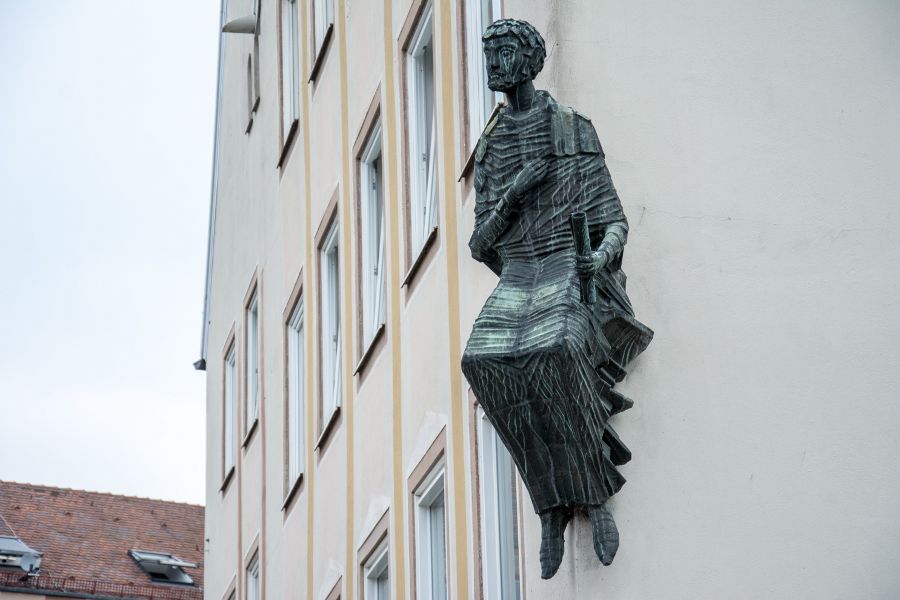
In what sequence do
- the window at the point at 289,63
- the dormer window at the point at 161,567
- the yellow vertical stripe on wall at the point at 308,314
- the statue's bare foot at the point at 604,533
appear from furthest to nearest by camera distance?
the dormer window at the point at 161,567 < the window at the point at 289,63 < the yellow vertical stripe on wall at the point at 308,314 < the statue's bare foot at the point at 604,533

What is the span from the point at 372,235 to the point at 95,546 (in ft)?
85.4

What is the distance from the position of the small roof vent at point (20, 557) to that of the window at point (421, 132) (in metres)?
25.5

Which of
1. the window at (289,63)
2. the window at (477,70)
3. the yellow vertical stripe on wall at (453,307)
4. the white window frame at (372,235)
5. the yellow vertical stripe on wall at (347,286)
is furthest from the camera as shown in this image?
the window at (289,63)

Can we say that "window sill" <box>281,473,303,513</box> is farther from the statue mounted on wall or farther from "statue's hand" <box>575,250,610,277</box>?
"statue's hand" <box>575,250,610,277</box>

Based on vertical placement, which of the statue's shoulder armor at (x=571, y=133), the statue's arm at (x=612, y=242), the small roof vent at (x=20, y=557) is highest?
the small roof vent at (x=20, y=557)

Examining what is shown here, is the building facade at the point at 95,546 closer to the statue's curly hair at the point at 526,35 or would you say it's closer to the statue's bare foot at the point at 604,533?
the statue's bare foot at the point at 604,533

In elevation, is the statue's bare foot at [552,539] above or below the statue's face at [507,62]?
below

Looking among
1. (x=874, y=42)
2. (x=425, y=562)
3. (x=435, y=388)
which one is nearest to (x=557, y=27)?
(x=874, y=42)

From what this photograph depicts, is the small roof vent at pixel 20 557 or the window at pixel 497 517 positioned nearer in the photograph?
Result: the window at pixel 497 517

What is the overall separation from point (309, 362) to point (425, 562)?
604cm

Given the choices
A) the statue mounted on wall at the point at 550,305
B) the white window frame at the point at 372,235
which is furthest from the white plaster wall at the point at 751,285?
the white window frame at the point at 372,235

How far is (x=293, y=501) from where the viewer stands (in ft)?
75.0

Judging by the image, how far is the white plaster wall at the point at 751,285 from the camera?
38.5 ft

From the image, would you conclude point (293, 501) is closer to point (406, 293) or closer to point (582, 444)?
point (406, 293)
